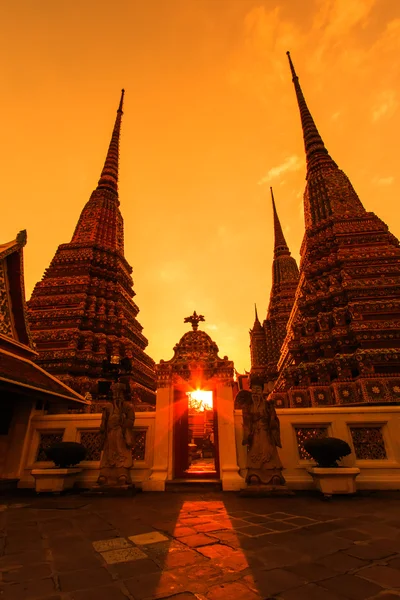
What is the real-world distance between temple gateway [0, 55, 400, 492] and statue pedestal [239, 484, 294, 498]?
0.31m

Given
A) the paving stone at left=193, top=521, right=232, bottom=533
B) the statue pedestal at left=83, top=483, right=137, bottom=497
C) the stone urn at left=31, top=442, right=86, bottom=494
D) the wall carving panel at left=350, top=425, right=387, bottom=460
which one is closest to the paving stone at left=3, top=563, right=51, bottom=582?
the paving stone at left=193, top=521, right=232, bottom=533

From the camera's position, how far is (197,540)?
3355 millimetres

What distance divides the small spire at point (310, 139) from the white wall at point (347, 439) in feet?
67.4

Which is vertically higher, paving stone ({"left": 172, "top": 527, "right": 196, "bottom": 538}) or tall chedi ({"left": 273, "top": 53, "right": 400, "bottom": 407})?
tall chedi ({"left": 273, "top": 53, "right": 400, "bottom": 407})

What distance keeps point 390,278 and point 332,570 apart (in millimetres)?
14015

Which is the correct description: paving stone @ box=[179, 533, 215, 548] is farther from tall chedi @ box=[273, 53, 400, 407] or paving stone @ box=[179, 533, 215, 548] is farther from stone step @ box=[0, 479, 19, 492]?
tall chedi @ box=[273, 53, 400, 407]

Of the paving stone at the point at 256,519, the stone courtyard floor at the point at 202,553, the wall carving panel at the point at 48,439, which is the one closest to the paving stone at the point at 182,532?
the stone courtyard floor at the point at 202,553

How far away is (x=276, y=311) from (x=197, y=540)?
3152cm

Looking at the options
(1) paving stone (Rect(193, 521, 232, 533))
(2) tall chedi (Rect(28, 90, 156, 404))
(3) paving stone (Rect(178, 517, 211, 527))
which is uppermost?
(2) tall chedi (Rect(28, 90, 156, 404))

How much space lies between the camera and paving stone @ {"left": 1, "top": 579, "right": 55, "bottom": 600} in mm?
2154

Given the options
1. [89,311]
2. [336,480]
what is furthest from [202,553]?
[89,311]

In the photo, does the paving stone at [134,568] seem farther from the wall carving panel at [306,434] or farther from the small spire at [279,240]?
the small spire at [279,240]

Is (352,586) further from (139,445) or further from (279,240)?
(279,240)

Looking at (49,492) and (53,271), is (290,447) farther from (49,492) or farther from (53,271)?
(53,271)
